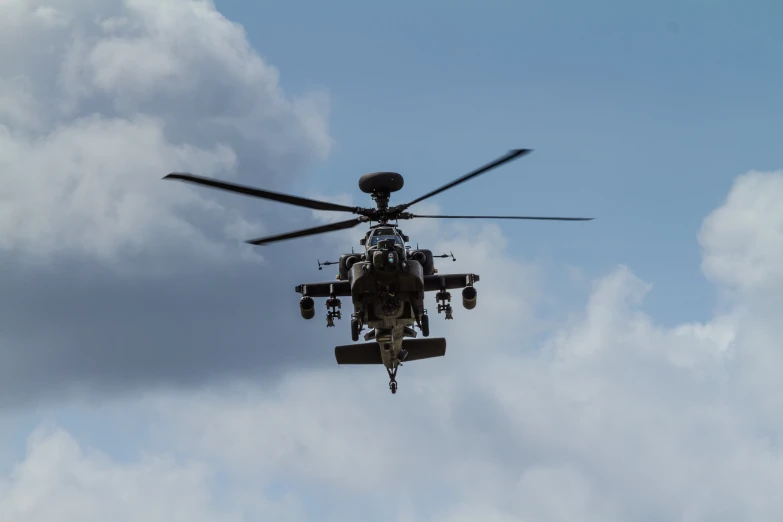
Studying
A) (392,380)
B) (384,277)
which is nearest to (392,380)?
(392,380)

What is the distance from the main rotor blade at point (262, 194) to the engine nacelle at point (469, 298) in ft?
20.2

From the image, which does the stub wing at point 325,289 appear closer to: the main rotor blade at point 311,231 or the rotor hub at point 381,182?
the main rotor blade at point 311,231

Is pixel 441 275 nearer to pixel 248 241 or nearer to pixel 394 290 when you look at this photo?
pixel 394 290

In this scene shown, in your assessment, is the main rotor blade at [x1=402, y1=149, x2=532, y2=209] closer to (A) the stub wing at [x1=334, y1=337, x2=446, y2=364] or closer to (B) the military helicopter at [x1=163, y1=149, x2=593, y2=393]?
(B) the military helicopter at [x1=163, y1=149, x2=593, y2=393]

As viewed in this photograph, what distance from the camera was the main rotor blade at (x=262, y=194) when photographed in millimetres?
32750

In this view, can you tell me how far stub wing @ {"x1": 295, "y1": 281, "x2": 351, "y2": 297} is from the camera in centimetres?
3988

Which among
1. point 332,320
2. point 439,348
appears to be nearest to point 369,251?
point 332,320

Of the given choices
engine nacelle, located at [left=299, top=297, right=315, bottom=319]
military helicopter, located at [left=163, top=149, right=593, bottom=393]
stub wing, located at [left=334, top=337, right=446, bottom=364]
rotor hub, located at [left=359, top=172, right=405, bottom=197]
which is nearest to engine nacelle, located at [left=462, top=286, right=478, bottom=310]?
military helicopter, located at [left=163, top=149, right=593, bottom=393]

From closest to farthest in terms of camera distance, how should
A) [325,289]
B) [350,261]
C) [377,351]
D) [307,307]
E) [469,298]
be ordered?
[350,261] < [469,298] < [307,307] < [325,289] < [377,351]

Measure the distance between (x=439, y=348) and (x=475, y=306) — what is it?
16.0 feet

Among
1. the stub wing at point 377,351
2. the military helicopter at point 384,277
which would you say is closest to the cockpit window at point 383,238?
the military helicopter at point 384,277

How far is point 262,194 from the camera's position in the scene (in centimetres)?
3466

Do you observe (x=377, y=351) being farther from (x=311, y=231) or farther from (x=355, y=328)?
(x=311, y=231)

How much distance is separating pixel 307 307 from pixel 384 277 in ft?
16.7
